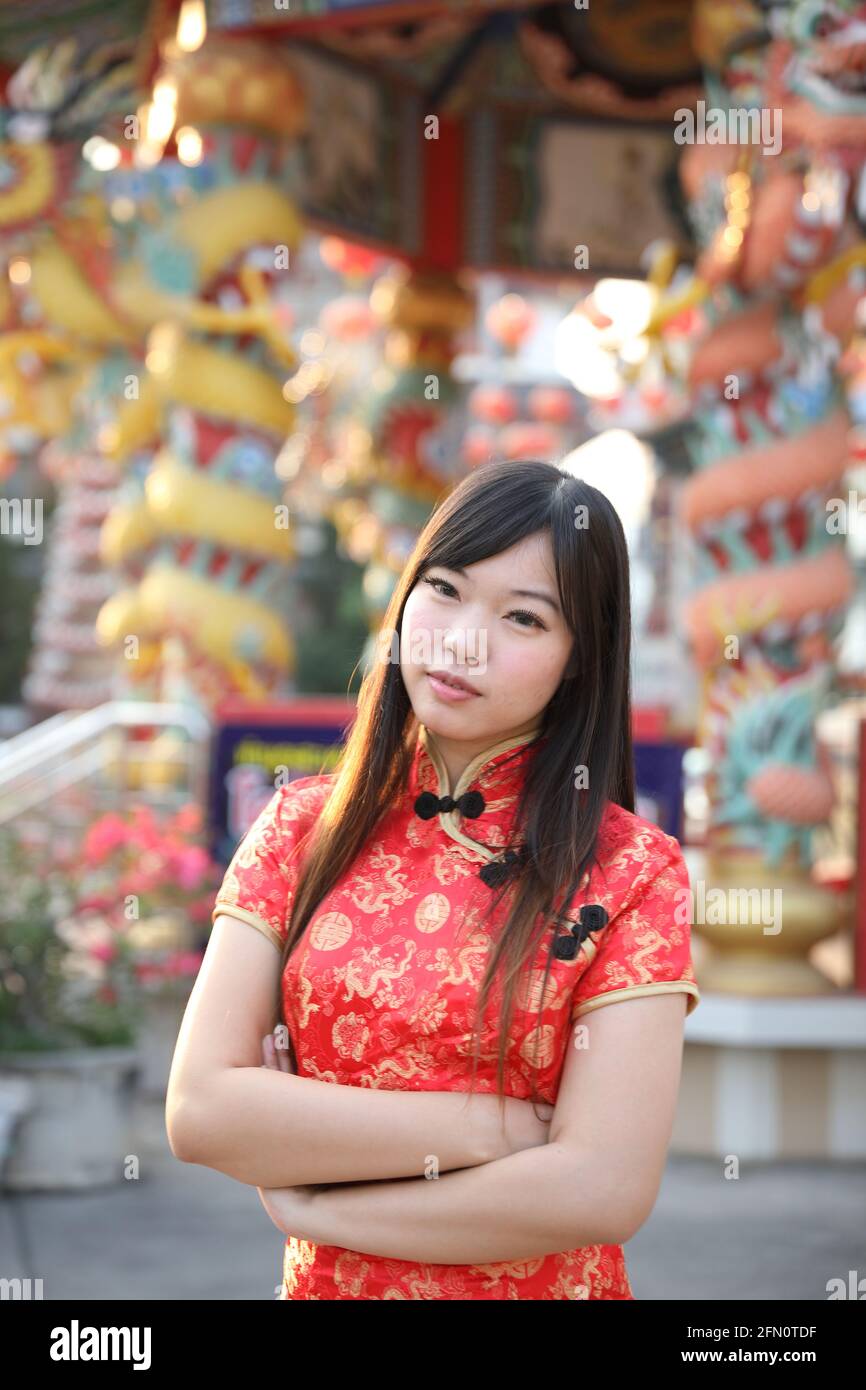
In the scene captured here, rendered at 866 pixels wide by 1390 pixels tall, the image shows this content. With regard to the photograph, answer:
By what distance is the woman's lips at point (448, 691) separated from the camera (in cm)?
156

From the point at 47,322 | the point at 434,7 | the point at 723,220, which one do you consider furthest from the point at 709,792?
the point at 47,322

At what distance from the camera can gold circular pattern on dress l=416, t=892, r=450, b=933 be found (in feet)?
5.11

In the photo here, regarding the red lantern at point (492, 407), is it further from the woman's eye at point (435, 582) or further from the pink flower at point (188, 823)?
the woman's eye at point (435, 582)

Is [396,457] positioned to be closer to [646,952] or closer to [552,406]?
[646,952]

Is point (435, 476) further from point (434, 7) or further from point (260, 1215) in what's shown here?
point (260, 1215)

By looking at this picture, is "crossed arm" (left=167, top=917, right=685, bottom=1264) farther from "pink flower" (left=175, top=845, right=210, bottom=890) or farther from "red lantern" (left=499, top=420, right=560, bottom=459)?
"red lantern" (left=499, top=420, right=560, bottom=459)

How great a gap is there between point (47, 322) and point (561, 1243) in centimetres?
754

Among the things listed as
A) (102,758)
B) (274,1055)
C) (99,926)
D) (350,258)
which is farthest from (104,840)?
(350,258)

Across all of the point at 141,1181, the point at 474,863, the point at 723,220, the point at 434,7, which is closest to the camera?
the point at 474,863

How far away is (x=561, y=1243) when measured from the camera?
1.48 m

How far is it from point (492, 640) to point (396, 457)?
7.37m

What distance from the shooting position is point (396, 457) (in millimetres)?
8836

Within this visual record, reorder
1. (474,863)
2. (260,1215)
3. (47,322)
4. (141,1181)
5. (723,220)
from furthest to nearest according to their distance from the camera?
1. (47,322)
2. (723,220)
3. (141,1181)
4. (260,1215)
5. (474,863)

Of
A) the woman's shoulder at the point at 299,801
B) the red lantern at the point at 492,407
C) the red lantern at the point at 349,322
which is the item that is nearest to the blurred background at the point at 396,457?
the woman's shoulder at the point at 299,801
